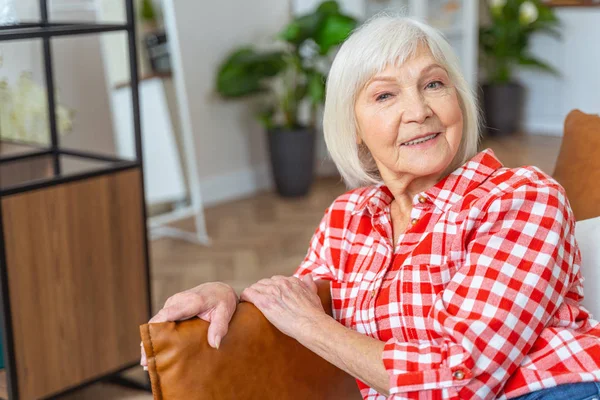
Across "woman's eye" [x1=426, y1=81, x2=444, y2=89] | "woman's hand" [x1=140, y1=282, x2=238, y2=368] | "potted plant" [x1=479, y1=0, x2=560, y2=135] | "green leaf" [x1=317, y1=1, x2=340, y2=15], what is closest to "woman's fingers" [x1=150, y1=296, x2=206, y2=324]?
"woman's hand" [x1=140, y1=282, x2=238, y2=368]

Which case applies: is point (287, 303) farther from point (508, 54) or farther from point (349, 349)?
point (508, 54)

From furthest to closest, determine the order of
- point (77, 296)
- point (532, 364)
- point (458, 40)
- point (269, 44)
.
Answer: point (458, 40), point (269, 44), point (77, 296), point (532, 364)

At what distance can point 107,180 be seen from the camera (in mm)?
2297

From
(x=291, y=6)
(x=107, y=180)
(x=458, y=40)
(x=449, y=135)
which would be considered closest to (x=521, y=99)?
(x=458, y=40)

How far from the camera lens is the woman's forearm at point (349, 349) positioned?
1.16m

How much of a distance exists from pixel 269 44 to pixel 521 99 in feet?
8.08

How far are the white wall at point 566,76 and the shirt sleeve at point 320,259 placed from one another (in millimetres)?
4872

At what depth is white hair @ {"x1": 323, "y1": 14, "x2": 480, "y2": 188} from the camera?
133cm

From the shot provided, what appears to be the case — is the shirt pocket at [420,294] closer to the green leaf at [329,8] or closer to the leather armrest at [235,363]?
the leather armrest at [235,363]

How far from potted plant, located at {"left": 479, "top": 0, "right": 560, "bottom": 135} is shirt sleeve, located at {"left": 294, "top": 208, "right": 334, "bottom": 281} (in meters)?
4.66

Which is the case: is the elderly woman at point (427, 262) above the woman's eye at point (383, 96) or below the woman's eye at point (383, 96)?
below

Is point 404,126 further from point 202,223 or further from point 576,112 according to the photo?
point 202,223

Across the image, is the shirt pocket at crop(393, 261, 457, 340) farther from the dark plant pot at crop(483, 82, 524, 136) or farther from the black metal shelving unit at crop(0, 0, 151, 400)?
the dark plant pot at crop(483, 82, 524, 136)

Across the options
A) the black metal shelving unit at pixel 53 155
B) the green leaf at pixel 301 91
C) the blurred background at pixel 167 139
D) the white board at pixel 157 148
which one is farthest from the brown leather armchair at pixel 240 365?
the green leaf at pixel 301 91
